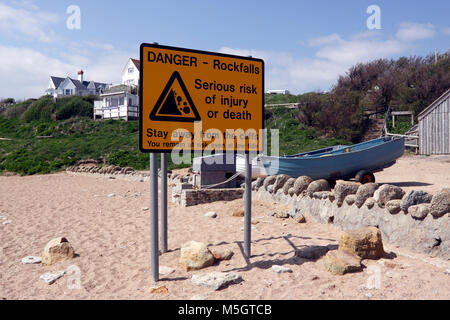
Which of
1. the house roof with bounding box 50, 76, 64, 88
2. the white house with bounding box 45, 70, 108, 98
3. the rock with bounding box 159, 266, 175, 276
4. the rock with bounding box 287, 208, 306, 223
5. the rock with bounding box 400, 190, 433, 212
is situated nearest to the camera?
the rock with bounding box 159, 266, 175, 276

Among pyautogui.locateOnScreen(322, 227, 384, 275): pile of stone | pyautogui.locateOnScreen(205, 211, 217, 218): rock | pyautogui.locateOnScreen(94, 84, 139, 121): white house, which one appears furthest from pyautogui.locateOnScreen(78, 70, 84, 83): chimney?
pyautogui.locateOnScreen(322, 227, 384, 275): pile of stone

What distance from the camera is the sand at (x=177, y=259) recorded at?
365 cm

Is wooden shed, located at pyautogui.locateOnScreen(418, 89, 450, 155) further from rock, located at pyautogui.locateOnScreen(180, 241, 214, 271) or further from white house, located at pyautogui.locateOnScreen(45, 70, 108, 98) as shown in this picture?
white house, located at pyautogui.locateOnScreen(45, 70, 108, 98)

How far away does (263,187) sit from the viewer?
8.78 m

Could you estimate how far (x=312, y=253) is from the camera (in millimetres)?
4504

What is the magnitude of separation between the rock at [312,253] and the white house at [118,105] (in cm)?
3365

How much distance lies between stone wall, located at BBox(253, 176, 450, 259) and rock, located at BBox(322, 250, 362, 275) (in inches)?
35.3

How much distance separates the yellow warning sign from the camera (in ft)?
13.8

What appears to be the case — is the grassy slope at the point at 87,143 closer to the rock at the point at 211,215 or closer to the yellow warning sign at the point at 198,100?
the rock at the point at 211,215

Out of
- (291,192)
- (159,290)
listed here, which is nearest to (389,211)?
(291,192)

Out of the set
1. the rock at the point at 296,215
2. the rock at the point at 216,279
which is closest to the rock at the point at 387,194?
the rock at the point at 296,215

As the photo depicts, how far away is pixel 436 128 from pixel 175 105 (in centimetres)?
1787

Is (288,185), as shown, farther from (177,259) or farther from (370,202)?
(177,259)

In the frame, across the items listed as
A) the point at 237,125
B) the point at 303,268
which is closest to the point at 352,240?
the point at 303,268
